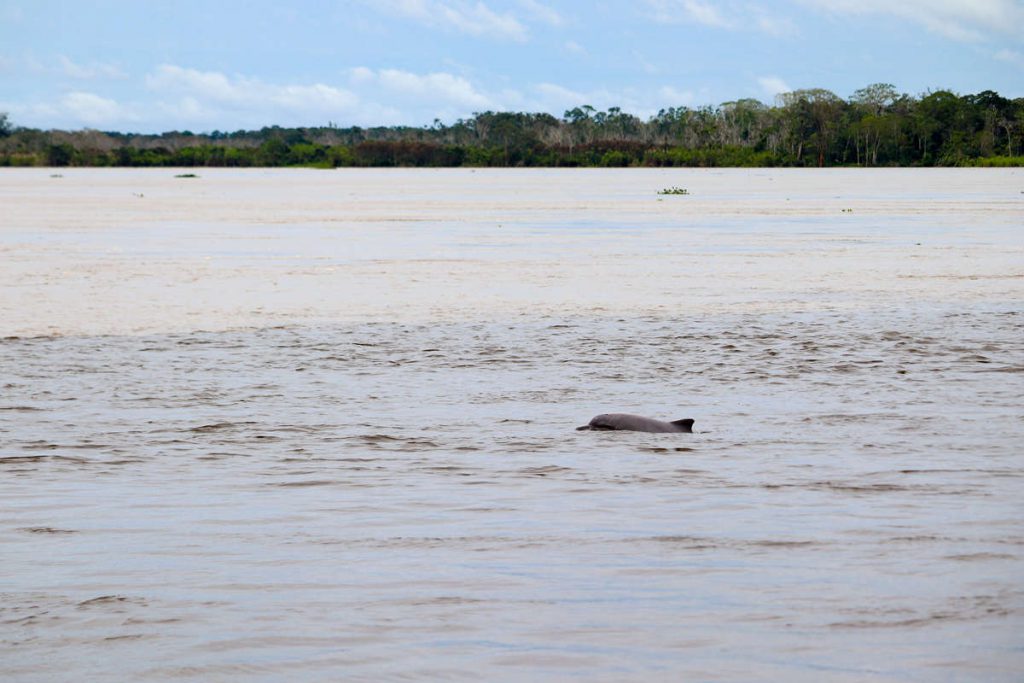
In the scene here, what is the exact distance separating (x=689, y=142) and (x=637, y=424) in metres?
135

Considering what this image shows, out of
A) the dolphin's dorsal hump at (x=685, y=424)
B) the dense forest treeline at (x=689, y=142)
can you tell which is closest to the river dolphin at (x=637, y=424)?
the dolphin's dorsal hump at (x=685, y=424)

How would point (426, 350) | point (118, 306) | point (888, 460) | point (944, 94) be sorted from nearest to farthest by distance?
point (888, 460)
point (426, 350)
point (118, 306)
point (944, 94)

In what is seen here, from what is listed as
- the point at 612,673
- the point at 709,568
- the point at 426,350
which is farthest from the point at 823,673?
the point at 426,350

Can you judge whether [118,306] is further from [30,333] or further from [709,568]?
[709,568]

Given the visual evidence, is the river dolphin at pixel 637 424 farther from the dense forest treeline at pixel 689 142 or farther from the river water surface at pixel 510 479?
the dense forest treeline at pixel 689 142

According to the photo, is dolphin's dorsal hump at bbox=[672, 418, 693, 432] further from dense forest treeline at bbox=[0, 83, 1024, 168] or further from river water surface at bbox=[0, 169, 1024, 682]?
dense forest treeline at bbox=[0, 83, 1024, 168]

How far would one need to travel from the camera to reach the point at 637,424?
9.24 meters

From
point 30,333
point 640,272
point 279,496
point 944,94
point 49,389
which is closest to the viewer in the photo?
point 279,496

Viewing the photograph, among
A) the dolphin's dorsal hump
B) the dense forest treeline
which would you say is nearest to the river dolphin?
the dolphin's dorsal hump

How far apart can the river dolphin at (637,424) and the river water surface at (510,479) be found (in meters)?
0.10

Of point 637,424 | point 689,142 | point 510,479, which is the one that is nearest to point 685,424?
point 637,424

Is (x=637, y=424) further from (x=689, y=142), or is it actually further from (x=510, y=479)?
(x=689, y=142)

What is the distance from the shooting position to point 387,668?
4.75 m

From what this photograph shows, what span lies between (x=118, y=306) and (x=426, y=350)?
17.7ft
